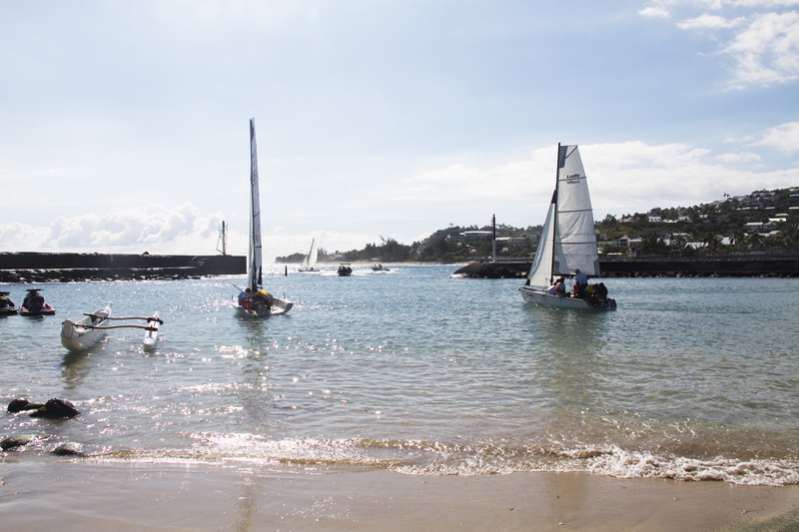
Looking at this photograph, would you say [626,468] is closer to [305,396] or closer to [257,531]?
[257,531]

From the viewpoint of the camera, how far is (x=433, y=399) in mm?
13789

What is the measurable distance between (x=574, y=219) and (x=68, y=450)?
117 ft

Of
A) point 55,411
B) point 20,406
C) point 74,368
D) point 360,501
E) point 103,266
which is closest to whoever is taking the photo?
point 360,501

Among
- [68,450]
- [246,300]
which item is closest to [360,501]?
[68,450]

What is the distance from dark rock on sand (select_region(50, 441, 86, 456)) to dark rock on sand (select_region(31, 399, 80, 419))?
7.56ft

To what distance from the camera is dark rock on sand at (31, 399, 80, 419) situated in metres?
11.8

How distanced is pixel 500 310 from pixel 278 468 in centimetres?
3404

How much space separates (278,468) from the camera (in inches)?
352

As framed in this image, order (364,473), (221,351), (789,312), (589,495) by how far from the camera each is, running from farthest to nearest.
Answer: (789,312) → (221,351) → (364,473) → (589,495)

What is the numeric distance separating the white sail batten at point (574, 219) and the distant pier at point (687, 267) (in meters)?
66.1

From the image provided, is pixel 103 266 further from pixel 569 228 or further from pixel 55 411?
pixel 55 411

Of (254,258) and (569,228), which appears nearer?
(254,258)

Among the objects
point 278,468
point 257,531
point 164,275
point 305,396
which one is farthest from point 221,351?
point 164,275

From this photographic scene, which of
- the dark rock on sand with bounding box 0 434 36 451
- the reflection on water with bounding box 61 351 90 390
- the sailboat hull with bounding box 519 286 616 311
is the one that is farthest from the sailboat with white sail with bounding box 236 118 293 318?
the dark rock on sand with bounding box 0 434 36 451
